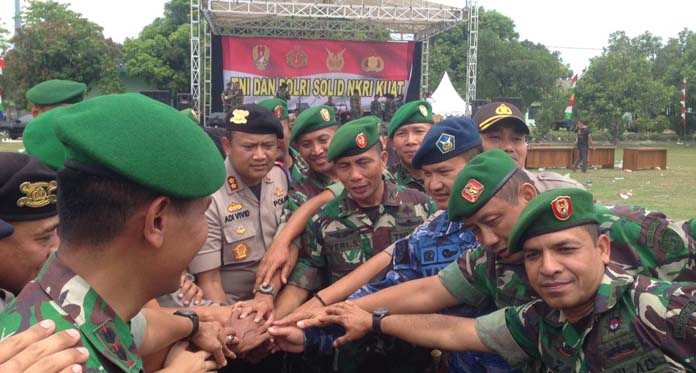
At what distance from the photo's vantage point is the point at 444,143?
3256 millimetres

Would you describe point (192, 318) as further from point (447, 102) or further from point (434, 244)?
point (447, 102)

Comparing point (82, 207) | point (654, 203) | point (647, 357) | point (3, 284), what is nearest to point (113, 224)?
point (82, 207)

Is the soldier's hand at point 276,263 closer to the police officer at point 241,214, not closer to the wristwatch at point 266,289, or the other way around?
the wristwatch at point 266,289

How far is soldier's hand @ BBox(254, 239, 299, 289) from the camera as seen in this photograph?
11.0 ft

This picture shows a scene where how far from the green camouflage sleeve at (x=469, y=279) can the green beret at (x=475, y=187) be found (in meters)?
0.25

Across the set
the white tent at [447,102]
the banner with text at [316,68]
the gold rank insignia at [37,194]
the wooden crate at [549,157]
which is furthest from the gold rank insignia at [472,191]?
the white tent at [447,102]

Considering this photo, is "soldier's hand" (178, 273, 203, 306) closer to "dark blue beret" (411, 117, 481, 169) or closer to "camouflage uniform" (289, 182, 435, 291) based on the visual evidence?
"camouflage uniform" (289, 182, 435, 291)

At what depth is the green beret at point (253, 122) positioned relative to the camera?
3.68m

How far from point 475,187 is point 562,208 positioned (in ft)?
1.52

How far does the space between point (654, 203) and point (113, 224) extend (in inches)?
514

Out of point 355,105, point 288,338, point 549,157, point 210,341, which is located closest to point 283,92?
point 355,105

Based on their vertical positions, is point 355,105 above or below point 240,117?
above

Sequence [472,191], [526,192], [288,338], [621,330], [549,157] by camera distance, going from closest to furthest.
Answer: [621,330]
[472,191]
[526,192]
[288,338]
[549,157]

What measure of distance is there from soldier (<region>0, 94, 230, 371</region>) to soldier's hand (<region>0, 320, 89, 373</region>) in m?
0.03
